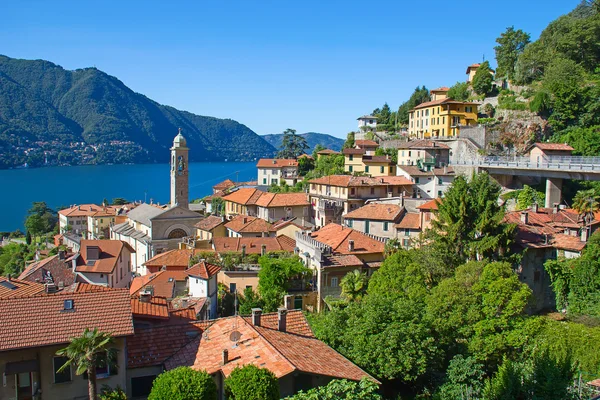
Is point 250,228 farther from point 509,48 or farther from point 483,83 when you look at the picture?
point 509,48

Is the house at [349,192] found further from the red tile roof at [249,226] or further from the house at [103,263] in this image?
the house at [103,263]

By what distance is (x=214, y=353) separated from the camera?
1723 cm

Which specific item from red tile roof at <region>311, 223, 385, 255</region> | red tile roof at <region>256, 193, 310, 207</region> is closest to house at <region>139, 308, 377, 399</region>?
red tile roof at <region>311, 223, 385, 255</region>

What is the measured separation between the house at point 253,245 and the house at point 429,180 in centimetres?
1883

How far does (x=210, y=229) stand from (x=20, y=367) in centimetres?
3299

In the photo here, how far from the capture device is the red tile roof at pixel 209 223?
49.3m

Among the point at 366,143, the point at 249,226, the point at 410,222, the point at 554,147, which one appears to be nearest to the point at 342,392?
the point at 410,222

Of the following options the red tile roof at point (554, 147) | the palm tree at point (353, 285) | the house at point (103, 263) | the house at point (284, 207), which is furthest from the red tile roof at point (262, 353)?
the red tile roof at point (554, 147)

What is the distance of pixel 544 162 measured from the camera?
145 feet

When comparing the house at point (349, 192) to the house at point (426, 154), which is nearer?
the house at point (349, 192)

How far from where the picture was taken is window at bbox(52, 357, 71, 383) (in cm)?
1623

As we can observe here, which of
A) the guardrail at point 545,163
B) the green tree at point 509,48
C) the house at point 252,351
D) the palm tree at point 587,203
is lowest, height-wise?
the house at point 252,351

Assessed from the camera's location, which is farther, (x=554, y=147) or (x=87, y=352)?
(x=554, y=147)

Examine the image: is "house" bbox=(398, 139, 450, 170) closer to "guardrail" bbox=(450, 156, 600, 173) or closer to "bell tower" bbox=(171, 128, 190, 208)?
"guardrail" bbox=(450, 156, 600, 173)
